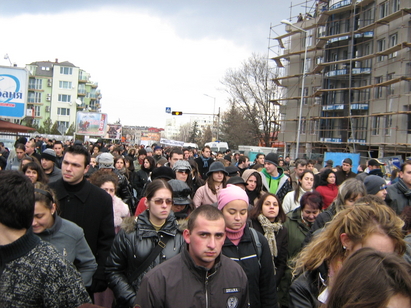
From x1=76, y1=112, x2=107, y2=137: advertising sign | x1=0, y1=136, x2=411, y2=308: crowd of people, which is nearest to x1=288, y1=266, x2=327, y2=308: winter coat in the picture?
x1=0, y1=136, x2=411, y2=308: crowd of people

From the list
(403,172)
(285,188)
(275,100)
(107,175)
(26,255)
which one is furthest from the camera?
(275,100)

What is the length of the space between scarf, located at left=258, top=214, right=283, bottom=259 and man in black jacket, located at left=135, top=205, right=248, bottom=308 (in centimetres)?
191

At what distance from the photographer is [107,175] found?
614cm

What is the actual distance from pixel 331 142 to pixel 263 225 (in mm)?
37346

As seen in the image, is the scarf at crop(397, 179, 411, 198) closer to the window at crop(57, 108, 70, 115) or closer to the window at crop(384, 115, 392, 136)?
the window at crop(384, 115, 392, 136)

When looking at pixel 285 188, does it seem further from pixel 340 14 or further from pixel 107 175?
pixel 340 14

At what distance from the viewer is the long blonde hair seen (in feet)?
9.61

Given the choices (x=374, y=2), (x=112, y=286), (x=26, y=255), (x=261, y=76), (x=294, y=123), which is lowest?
(x=112, y=286)

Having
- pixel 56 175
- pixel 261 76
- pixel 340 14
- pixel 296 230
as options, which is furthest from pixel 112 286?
pixel 261 76

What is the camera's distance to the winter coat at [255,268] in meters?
3.89

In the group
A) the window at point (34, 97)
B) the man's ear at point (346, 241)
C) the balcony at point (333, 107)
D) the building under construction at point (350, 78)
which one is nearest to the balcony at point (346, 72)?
the building under construction at point (350, 78)

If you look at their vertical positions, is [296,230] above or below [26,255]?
below

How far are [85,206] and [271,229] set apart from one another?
2.25m

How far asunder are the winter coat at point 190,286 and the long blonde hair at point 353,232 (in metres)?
0.54
